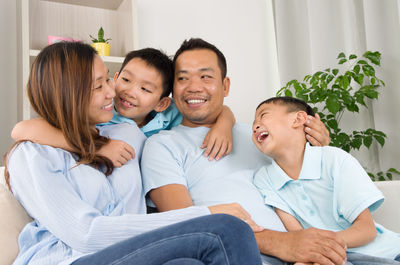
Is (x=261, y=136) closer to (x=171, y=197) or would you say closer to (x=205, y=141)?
(x=205, y=141)

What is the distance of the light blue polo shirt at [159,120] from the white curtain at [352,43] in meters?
1.47

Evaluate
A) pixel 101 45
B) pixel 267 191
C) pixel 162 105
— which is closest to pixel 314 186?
pixel 267 191

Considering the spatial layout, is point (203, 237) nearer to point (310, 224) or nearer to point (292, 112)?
point (310, 224)

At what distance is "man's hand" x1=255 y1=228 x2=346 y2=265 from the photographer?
3.42ft

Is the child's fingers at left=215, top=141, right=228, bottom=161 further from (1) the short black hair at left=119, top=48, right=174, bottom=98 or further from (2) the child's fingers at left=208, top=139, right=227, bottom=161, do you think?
(1) the short black hair at left=119, top=48, right=174, bottom=98

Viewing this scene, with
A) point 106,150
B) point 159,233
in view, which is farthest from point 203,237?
point 106,150

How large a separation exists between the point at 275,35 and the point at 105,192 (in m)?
2.76

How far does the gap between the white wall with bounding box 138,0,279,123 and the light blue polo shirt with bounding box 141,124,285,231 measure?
1849 millimetres

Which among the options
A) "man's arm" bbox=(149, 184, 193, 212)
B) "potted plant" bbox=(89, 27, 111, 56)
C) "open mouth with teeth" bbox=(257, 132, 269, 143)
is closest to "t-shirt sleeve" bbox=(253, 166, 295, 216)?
"open mouth with teeth" bbox=(257, 132, 269, 143)

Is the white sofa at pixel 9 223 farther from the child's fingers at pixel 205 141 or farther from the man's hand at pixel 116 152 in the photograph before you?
the child's fingers at pixel 205 141

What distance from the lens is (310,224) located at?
1256mm

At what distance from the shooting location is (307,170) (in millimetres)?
1275

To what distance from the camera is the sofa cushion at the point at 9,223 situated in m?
1.04

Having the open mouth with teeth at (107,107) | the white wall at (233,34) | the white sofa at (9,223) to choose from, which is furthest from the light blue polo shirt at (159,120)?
the white wall at (233,34)
